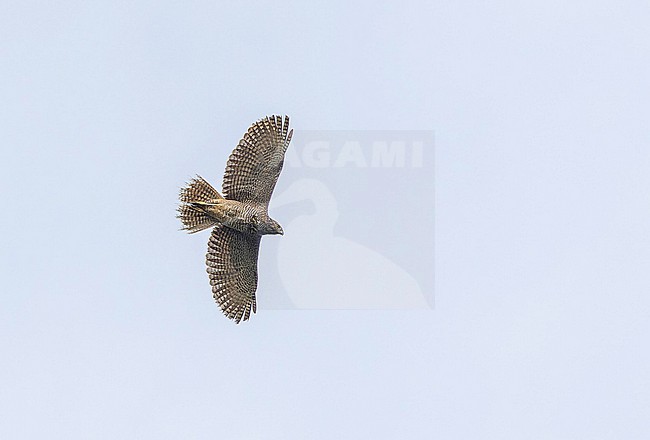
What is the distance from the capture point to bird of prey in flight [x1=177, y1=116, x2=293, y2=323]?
2744cm

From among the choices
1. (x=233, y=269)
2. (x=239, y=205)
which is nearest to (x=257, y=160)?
(x=239, y=205)

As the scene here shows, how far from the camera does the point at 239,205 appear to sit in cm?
2767

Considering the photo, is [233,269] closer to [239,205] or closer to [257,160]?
[239,205]

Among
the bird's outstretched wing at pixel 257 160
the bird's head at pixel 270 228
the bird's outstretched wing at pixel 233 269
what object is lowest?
the bird's outstretched wing at pixel 233 269

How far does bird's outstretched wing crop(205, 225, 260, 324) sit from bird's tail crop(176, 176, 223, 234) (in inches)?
26.2

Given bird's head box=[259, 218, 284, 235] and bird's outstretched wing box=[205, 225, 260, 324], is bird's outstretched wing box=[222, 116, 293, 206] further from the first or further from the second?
bird's outstretched wing box=[205, 225, 260, 324]

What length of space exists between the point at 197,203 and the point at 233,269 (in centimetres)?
202

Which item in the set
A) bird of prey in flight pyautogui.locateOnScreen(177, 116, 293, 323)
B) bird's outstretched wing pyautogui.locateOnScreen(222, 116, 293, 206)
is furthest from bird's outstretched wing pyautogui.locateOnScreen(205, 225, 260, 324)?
bird's outstretched wing pyautogui.locateOnScreen(222, 116, 293, 206)

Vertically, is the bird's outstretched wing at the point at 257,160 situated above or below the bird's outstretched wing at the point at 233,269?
above

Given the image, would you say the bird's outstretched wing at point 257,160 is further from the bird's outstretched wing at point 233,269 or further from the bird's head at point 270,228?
the bird's outstretched wing at point 233,269

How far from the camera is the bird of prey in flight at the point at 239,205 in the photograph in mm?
27438

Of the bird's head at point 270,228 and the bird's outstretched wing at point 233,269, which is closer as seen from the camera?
the bird's head at point 270,228

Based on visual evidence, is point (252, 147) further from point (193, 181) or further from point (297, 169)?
point (297, 169)

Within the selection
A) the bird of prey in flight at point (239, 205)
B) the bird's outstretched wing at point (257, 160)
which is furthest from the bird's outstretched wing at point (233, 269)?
the bird's outstretched wing at point (257, 160)
